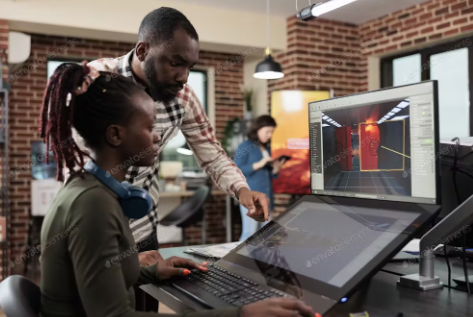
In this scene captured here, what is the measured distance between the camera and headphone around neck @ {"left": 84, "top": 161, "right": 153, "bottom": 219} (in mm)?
944

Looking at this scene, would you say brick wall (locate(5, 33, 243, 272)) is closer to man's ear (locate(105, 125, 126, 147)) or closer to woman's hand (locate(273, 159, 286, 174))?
woman's hand (locate(273, 159, 286, 174))

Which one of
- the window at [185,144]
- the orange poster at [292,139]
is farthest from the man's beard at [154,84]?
the window at [185,144]

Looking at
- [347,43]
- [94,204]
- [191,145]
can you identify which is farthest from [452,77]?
[94,204]

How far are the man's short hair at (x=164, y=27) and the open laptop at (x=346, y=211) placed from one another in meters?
0.46

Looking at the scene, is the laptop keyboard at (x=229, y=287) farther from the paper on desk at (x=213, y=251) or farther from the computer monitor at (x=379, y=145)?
the computer monitor at (x=379, y=145)

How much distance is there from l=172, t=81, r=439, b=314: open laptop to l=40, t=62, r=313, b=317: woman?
0.53 feet

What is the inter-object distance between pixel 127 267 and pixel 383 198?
2.00 ft

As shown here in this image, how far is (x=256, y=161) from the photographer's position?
4.62 m

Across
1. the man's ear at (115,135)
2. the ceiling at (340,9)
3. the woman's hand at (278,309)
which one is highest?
the ceiling at (340,9)

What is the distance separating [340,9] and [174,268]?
15.5 feet

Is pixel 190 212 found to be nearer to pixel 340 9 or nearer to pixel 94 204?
pixel 340 9

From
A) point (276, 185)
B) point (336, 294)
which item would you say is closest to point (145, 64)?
point (336, 294)

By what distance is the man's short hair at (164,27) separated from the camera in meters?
1.46

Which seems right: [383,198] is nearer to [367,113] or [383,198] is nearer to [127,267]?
[367,113]
